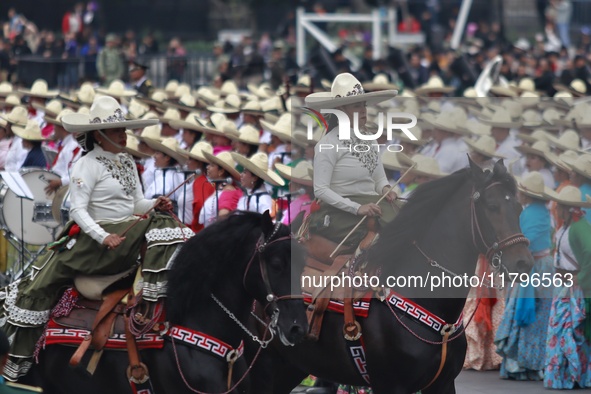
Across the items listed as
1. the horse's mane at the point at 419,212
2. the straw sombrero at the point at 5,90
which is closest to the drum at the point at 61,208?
the horse's mane at the point at 419,212

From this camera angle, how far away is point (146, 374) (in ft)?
29.7

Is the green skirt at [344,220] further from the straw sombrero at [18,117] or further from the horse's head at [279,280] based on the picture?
the straw sombrero at [18,117]

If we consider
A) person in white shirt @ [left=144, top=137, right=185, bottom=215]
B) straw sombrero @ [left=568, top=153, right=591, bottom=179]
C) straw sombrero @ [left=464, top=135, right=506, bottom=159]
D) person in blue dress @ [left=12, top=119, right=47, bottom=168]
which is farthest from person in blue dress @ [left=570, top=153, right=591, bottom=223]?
person in blue dress @ [left=12, top=119, right=47, bottom=168]

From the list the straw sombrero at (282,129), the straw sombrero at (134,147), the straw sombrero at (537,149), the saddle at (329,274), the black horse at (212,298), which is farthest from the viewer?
the straw sombrero at (282,129)

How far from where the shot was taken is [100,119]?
9.47 meters

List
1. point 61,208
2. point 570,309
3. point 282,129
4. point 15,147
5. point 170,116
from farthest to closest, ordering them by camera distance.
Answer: point 170,116, point 15,147, point 282,129, point 61,208, point 570,309

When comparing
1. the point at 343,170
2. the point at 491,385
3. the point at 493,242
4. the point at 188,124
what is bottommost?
the point at 491,385

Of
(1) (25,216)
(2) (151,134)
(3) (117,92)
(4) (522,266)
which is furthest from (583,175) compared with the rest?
(3) (117,92)

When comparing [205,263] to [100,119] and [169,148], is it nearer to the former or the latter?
[100,119]

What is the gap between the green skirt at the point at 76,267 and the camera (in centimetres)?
920

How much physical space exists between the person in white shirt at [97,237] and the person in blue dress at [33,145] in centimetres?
931

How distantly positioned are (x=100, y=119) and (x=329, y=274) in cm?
195

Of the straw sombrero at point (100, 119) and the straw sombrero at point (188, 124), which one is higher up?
the straw sombrero at point (100, 119)

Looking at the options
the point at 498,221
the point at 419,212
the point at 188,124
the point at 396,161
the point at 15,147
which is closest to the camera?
the point at 498,221
